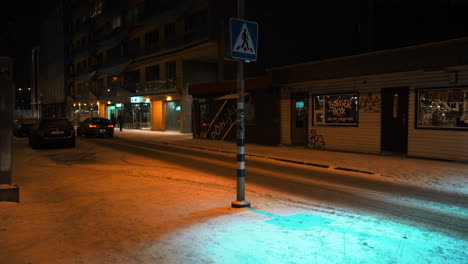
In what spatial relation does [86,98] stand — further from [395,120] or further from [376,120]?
[395,120]

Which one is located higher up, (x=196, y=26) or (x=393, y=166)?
(x=196, y=26)

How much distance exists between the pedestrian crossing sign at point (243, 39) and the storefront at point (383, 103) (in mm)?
8593

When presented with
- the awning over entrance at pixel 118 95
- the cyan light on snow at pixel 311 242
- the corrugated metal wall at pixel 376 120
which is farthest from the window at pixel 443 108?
the awning over entrance at pixel 118 95

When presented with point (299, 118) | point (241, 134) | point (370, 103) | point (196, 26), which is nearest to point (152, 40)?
point (196, 26)

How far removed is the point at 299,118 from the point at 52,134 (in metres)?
12.0

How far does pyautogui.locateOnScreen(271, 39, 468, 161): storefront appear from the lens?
1249cm

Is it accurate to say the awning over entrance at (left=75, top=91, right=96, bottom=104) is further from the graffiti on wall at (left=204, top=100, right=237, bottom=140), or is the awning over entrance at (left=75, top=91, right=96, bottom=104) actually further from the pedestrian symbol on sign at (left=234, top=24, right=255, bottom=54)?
the pedestrian symbol on sign at (left=234, top=24, right=255, bottom=54)

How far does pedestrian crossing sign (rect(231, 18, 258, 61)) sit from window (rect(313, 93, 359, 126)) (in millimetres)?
9999

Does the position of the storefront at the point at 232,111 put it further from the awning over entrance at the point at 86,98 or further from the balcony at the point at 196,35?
the awning over entrance at the point at 86,98

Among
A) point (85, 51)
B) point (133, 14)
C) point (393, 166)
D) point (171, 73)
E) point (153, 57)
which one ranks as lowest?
point (393, 166)

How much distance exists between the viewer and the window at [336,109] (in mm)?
15570

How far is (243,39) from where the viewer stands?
6.41m

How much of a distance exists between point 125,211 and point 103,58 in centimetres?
4353

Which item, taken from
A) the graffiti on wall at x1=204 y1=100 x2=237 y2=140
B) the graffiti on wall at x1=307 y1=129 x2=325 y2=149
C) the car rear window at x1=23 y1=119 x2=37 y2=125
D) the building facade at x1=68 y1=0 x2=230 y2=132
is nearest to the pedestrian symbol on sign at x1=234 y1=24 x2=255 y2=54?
the graffiti on wall at x1=307 y1=129 x2=325 y2=149
